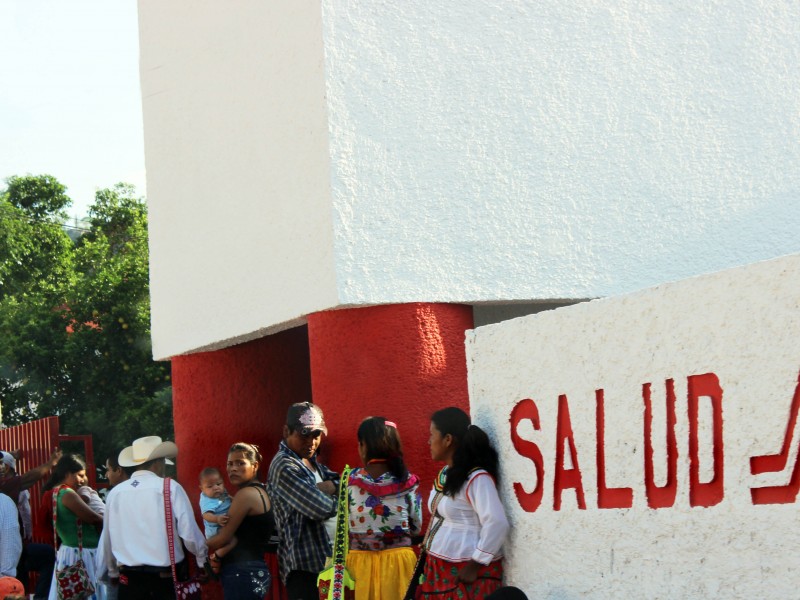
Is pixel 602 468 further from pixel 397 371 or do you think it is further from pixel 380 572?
pixel 397 371

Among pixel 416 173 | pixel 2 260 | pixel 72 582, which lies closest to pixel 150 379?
pixel 2 260

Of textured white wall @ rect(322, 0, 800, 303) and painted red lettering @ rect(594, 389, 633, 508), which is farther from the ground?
textured white wall @ rect(322, 0, 800, 303)

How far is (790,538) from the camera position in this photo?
4207mm

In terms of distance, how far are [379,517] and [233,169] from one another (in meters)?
3.96

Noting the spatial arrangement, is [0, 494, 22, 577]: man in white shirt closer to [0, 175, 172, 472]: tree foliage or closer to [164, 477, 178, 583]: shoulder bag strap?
[164, 477, 178, 583]: shoulder bag strap

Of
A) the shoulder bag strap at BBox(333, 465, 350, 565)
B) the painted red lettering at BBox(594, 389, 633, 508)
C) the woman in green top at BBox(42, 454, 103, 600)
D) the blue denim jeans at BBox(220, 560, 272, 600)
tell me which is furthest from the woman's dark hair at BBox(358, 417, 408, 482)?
the woman in green top at BBox(42, 454, 103, 600)

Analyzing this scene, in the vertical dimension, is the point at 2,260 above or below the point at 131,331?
above

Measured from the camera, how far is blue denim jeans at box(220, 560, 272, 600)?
672cm

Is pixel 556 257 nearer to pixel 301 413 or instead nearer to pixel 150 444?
pixel 301 413

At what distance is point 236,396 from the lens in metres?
10.1

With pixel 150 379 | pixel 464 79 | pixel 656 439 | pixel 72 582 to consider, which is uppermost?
pixel 464 79

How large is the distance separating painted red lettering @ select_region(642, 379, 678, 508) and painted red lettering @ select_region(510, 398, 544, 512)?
75cm

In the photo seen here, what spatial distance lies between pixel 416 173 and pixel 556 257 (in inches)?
48.4

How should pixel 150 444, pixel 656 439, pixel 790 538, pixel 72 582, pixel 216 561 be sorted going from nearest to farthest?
pixel 790 538 → pixel 656 439 → pixel 216 561 → pixel 150 444 → pixel 72 582
